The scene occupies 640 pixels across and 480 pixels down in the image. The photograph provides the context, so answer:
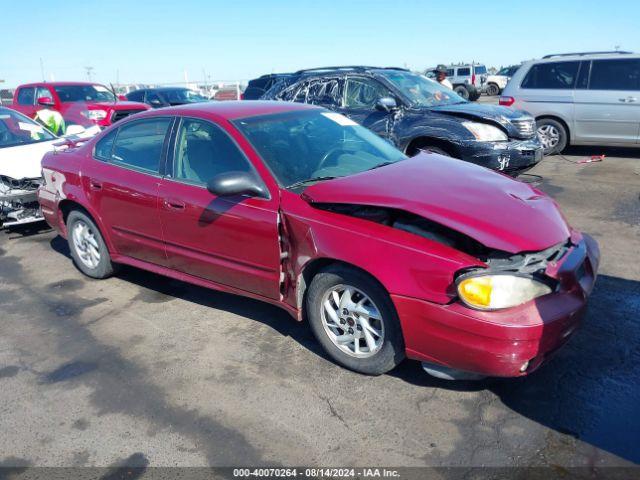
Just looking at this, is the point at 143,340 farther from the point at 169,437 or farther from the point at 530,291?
the point at 530,291

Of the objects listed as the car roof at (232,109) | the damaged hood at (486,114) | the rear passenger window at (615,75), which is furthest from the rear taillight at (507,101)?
the car roof at (232,109)

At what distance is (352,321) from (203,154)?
1716 mm

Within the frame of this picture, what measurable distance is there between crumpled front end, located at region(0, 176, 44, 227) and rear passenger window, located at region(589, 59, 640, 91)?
911 centimetres

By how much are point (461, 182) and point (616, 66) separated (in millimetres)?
7694

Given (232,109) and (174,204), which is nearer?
(174,204)

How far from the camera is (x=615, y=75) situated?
9.31m

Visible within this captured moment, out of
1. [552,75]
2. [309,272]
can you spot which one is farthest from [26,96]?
[309,272]

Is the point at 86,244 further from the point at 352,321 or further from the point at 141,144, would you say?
the point at 352,321

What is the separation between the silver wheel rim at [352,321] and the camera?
3203 mm

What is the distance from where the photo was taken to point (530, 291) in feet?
9.30

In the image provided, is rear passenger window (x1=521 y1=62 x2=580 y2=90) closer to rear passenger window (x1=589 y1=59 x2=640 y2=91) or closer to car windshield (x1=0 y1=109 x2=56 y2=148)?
rear passenger window (x1=589 y1=59 x2=640 y2=91)

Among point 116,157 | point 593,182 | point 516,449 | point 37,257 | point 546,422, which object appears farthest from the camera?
point 593,182

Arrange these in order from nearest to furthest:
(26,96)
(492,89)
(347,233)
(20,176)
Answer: (347,233), (20,176), (26,96), (492,89)

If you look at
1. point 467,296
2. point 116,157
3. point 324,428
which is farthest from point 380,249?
point 116,157
